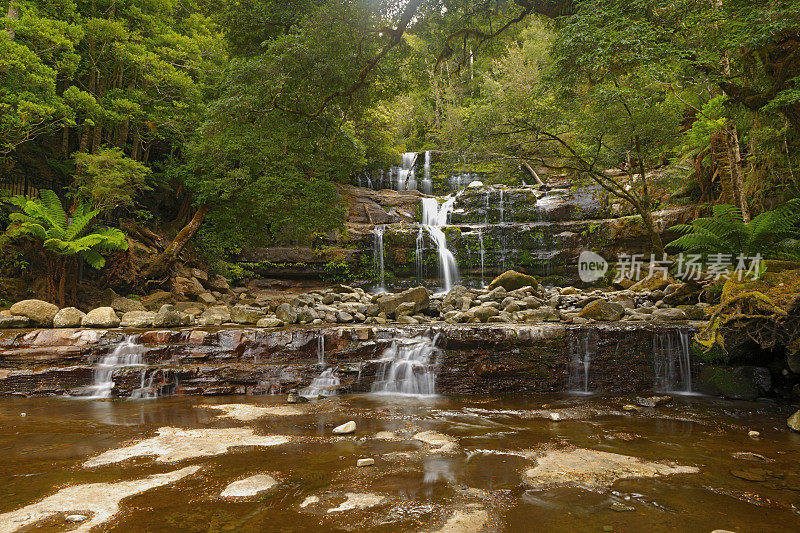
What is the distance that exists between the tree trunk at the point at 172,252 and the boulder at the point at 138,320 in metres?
3.71

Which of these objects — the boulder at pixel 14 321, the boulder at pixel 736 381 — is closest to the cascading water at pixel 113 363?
the boulder at pixel 14 321

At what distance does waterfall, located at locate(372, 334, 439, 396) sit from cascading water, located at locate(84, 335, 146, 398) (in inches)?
A: 137

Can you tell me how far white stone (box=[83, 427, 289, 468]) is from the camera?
313 cm

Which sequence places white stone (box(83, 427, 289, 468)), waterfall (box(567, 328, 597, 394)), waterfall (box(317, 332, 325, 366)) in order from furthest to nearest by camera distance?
Answer: 1. waterfall (box(317, 332, 325, 366))
2. waterfall (box(567, 328, 597, 394))
3. white stone (box(83, 427, 289, 468))

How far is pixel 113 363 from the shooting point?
20.3ft

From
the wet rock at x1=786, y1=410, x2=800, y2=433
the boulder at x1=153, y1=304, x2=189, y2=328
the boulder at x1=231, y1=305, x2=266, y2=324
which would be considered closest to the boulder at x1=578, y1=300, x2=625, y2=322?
the wet rock at x1=786, y1=410, x2=800, y2=433

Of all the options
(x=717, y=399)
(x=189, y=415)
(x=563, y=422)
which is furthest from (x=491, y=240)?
(x=189, y=415)

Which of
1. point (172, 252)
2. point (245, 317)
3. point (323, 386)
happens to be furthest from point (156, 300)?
point (323, 386)

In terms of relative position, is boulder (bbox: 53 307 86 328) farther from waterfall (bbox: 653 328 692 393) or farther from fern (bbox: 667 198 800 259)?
fern (bbox: 667 198 800 259)

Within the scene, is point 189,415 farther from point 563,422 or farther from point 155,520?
point 563,422

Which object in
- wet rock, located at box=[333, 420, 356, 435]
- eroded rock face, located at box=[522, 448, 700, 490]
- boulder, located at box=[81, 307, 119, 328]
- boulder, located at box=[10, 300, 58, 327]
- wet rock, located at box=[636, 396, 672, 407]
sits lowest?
wet rock, located at box=[636, 396, 672, 407]

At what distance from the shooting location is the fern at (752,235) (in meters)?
6.63

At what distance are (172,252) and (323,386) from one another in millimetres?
8457

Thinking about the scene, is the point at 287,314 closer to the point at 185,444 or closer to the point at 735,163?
the point at 185,444
